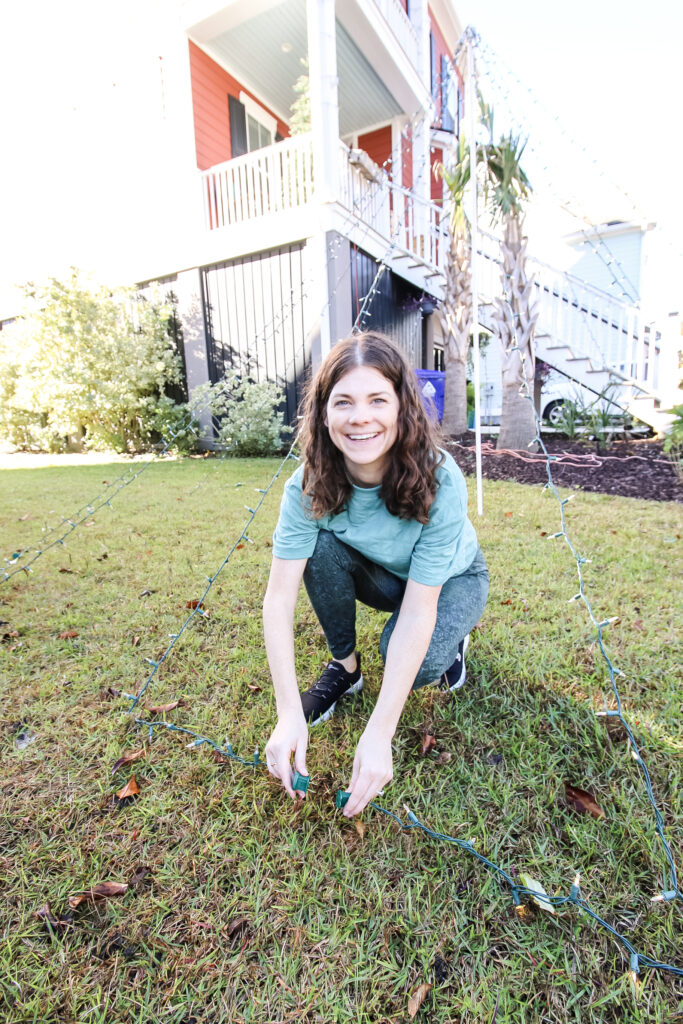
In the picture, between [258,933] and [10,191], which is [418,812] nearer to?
[258,933]

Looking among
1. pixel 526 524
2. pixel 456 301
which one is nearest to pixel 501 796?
pixel 526 524

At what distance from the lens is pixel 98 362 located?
23.9 feet

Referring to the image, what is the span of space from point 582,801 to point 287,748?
0.73 m

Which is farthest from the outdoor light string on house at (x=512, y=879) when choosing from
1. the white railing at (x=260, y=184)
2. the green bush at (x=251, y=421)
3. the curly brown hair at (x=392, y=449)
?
the white railing at (x=260, y=184)

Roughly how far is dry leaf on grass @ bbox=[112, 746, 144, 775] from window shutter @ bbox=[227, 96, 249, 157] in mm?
9853

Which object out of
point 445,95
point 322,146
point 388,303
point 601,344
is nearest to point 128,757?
point 322,146

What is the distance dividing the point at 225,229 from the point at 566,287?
5.06 m

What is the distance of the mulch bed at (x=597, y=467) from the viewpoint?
4.32 meters

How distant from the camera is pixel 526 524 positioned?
340 cm

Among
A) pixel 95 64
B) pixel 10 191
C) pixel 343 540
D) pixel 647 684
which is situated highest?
pixel 95 64

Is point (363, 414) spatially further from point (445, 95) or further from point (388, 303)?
point (445, 95)

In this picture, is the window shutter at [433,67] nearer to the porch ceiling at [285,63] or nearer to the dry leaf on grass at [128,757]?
the porch ceiling at [285,63]

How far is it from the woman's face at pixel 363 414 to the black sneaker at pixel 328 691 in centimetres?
71

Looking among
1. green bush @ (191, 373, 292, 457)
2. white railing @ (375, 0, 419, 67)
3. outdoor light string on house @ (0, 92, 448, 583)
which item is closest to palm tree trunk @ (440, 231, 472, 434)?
outdoor light string on house @ (0, 92, 448, 583)
